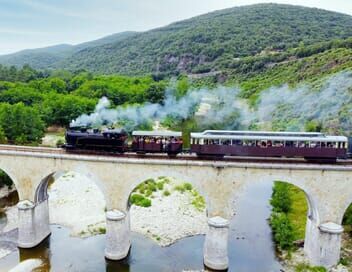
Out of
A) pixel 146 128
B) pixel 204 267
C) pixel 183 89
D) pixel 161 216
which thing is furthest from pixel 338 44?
pixel 204 267

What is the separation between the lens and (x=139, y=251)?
31.2 m

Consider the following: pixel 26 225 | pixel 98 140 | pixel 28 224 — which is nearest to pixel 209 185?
pixel 98 140

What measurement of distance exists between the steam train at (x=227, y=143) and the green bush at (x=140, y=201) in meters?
10.4

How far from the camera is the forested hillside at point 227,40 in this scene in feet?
343

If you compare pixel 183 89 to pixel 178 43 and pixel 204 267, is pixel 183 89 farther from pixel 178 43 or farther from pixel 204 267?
pixel 178 43

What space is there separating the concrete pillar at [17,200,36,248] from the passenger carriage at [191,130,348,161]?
1470cm

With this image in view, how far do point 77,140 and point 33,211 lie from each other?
708cm

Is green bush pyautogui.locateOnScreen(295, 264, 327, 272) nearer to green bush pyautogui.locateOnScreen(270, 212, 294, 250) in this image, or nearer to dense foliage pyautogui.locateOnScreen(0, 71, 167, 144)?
green bush pyautogui.locateOnScreen(270, 212, 294, 250)

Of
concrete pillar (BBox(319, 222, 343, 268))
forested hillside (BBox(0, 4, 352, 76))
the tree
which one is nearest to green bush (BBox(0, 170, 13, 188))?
the tree

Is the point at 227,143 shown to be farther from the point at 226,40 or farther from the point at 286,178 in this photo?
the point at 226,40

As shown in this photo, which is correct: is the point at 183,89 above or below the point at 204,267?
above

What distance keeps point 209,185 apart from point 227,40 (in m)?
96.9

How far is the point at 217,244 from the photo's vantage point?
27.8m

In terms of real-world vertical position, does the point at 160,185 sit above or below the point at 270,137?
below
